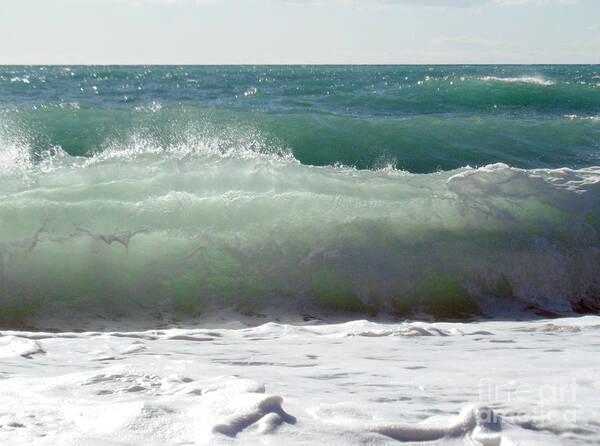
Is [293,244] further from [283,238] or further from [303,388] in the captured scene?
[303,388]

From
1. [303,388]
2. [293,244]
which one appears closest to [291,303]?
[293,244]

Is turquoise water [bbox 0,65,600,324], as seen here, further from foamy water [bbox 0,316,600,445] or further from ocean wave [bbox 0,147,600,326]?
foamy water [bbox 0,316,600,445]

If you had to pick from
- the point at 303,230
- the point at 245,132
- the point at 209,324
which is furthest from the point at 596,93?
the point at 209,324

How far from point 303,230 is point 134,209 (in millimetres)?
1521

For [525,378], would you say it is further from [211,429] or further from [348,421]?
[211,429]

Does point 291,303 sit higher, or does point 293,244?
Result: point 293,244

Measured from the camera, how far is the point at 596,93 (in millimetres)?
21500

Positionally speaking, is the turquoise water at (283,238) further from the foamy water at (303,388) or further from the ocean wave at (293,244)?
the foamy water at (303,388)

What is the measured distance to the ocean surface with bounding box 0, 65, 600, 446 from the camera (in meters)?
1.72

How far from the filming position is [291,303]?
4.10 meters

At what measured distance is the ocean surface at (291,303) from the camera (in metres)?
1.72

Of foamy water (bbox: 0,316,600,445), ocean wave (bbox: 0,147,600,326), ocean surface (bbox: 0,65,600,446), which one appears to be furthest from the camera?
ocean wave (bbox: 0,147,600,326)

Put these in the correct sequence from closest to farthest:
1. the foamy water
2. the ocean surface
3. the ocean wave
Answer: the foamy water
the ocean surface
the ocean wave

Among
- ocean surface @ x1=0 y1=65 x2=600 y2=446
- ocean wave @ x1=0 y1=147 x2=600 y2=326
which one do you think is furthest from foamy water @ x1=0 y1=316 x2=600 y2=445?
ocean wave @ x1=0 y1=147 x2=600 y2=326
